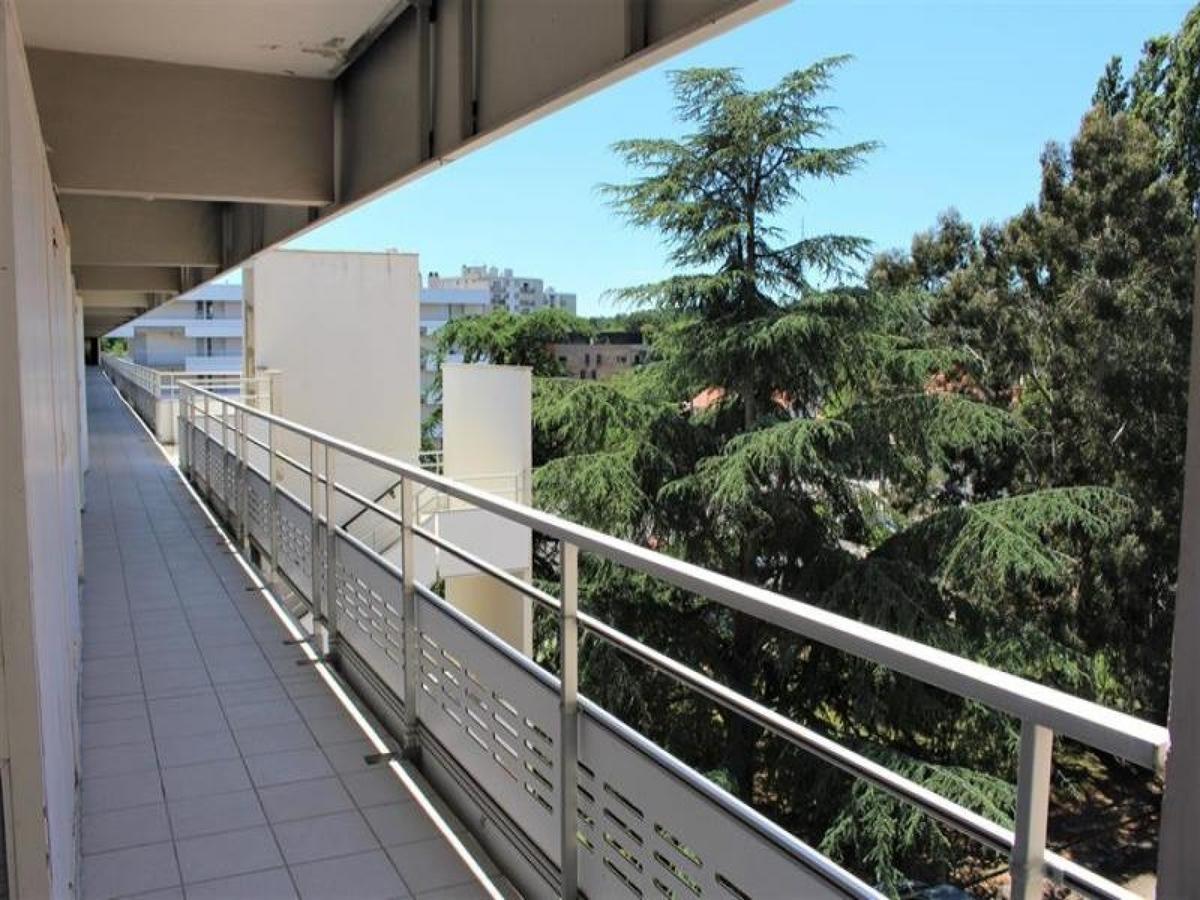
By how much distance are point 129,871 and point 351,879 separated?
61cm

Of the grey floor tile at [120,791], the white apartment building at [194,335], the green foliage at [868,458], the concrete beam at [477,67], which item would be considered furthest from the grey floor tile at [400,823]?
the white apartment building at [194,335]

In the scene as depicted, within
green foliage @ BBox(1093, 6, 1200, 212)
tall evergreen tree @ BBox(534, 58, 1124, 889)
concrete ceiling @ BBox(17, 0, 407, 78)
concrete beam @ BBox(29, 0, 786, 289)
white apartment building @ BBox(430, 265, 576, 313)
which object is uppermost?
white apartment building @ BBox(430, 265, 576, 313)

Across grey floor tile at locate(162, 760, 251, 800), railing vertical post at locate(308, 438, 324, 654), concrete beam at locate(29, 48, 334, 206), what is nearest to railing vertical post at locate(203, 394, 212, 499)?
concrete beam at locate(29, 48, 334, 206)

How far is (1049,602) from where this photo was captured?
14930 mm

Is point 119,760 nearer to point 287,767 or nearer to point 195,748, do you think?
point 195,748

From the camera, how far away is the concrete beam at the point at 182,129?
14.6 ft

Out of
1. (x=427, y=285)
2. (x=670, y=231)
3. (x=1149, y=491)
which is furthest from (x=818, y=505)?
(x=427, y=285)

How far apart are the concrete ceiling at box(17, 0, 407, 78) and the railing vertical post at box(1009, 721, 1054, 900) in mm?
3533

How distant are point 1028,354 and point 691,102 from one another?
7.60 m

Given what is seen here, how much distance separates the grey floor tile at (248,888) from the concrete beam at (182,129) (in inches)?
136

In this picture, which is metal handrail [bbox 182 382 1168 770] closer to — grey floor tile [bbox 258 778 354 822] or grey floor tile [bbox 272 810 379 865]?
grey floor tile [bbox 272 810 379 865]

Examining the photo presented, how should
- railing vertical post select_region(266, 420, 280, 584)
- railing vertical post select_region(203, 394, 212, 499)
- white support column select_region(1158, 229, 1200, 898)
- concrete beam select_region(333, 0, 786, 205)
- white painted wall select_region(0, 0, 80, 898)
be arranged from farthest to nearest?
1. railing vertical post select_region(203, 394, 212, 499)
2. railing vertical post select_region(266, 420, 280, 584)
3. concrete beam select_region(333, 0, 786, 205)
4. white painted wall select_region(0, 0, 80, 898)
5. white support column select_region(1158, 229, 1200, 898)

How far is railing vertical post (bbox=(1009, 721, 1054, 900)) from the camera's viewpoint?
1077 millimetres

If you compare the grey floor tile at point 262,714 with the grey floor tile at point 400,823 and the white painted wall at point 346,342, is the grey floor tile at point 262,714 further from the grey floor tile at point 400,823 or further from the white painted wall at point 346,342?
the white painted wall at point 346,342
